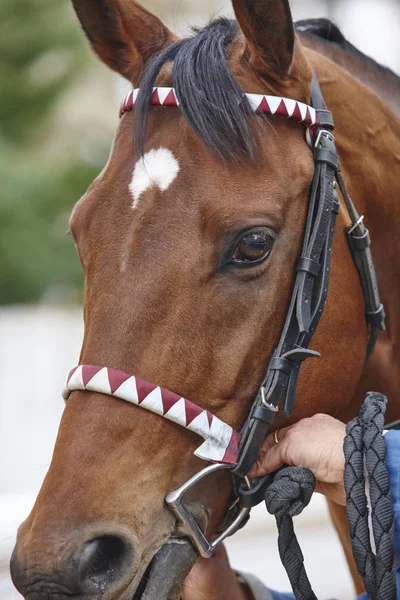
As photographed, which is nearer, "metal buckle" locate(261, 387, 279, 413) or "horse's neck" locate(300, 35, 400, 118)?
"metal buckle" locate(261, 387, 279, 413)

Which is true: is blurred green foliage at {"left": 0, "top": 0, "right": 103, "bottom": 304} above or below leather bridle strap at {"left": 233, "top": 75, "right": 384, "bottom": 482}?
below

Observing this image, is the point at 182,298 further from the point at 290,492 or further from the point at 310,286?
the point at 290,492

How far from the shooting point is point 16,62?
240 inches

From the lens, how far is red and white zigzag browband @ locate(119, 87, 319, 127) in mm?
1599

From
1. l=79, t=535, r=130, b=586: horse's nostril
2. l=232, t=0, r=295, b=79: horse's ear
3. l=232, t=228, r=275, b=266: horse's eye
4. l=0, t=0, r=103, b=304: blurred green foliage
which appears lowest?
l=0, t=0, r=103, b=304: blurred green foliage

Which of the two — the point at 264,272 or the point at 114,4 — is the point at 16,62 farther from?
the point at 264,272

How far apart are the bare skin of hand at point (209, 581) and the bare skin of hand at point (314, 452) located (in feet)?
1.45

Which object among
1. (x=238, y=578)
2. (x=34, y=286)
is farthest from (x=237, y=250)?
(x=34, y=286)

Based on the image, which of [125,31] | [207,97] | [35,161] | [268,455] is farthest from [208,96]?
[35,161]

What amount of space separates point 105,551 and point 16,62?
18.0ft

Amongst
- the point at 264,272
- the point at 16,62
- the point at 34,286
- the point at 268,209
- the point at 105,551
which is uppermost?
the point at 268,209

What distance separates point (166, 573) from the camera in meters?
1.37

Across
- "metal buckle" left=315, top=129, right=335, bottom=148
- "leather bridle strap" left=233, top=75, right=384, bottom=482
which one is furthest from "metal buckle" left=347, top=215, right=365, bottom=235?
"metal buckle" left=315, top=129, right=335, bottom=148

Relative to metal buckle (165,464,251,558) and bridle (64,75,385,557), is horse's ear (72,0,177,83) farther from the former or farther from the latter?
metal buckle (165,464,251,558)
